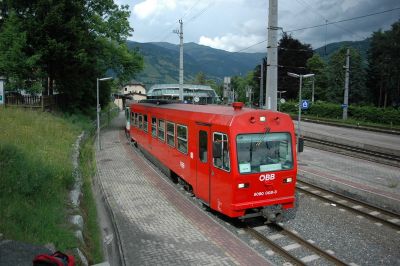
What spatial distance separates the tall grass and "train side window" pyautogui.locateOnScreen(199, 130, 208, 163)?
3797mm

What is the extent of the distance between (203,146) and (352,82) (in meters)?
59.3

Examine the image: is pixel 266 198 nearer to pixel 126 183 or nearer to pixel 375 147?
pixel 126 183

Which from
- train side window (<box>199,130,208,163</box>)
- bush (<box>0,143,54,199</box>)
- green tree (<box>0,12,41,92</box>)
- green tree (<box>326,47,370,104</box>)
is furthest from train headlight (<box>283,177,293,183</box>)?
green tree (<box>326,47,370,104</box>)

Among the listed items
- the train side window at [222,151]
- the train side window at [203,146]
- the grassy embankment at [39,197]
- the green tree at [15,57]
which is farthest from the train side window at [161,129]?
the green tree at [15,57]

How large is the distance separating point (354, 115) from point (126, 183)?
37.4 meters

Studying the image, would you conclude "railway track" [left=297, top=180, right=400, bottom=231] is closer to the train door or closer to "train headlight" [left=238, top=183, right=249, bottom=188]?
"train headlight" [left=238, top=183, right=249, bottom=188]

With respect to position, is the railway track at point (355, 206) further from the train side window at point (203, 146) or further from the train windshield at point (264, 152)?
the train side window at point (203, 146)

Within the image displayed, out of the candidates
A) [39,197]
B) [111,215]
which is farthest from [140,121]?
[39,197]

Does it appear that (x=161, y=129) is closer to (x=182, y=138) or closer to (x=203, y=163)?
(x=182, y=138)

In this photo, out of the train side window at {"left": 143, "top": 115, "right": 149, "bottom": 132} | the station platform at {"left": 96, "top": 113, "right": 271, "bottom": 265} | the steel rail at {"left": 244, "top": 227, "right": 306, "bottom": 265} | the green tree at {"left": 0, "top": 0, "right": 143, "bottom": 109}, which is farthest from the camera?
the green tree at {"left": 0, "top": 0, "right": 143, "bottom": 109}

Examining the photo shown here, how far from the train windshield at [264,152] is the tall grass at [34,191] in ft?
13.9

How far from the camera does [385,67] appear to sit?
201 ft

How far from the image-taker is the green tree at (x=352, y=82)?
6394cm

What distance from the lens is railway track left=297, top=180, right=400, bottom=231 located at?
10.7m
